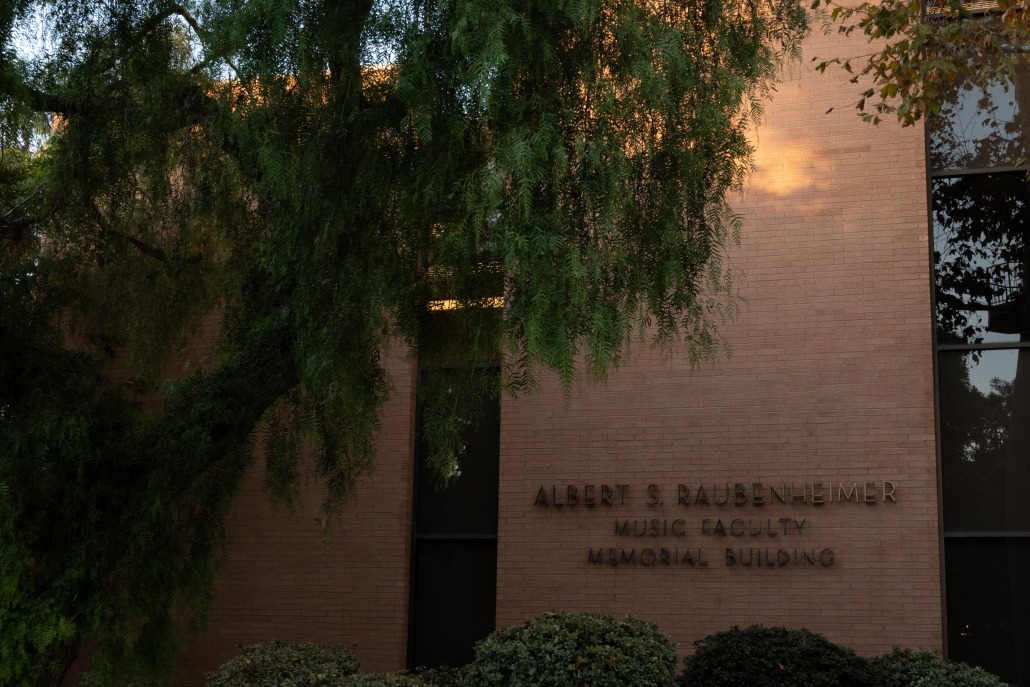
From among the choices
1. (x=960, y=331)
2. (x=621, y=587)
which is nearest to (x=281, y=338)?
(x=621, y=587)

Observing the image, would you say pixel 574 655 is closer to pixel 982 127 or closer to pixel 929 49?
pixel 929 49

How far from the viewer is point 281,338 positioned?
31.9ft

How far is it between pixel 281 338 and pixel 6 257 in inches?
115

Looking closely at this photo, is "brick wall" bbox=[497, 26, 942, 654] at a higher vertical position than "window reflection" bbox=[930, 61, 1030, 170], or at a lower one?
lower

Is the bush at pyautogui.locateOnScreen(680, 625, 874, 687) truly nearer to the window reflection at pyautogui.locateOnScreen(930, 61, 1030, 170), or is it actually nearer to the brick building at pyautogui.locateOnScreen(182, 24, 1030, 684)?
the brick building at pyautogui.locateOnScreen(182, 24, 1030, 684)

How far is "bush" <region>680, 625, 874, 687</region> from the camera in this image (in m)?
11.0

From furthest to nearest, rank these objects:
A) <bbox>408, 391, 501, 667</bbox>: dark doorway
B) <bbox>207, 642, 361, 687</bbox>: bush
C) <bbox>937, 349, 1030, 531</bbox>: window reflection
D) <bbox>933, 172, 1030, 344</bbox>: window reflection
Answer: <bbox>408, 391, 501, 667</bbox>: dark doorway → <bbox>933, 172, 1030, 344</bbox>: window reflection → <bbox>937, 349, 1030, 531</bbox>: window reflection → <bbox>207, 642, 361, 687</bbox>: bush

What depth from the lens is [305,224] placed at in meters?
9.30

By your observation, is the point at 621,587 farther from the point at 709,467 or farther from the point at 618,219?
the point at 618,219

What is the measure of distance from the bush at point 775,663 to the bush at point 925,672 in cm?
21

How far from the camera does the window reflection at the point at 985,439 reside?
12562 millimetres

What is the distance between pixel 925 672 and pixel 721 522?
2.74 m

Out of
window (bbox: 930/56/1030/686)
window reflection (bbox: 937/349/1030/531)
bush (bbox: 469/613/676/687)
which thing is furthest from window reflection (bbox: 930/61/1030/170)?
bush (bbox: 469/613/676/687)

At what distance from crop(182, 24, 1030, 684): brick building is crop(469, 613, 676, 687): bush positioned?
291 cm
